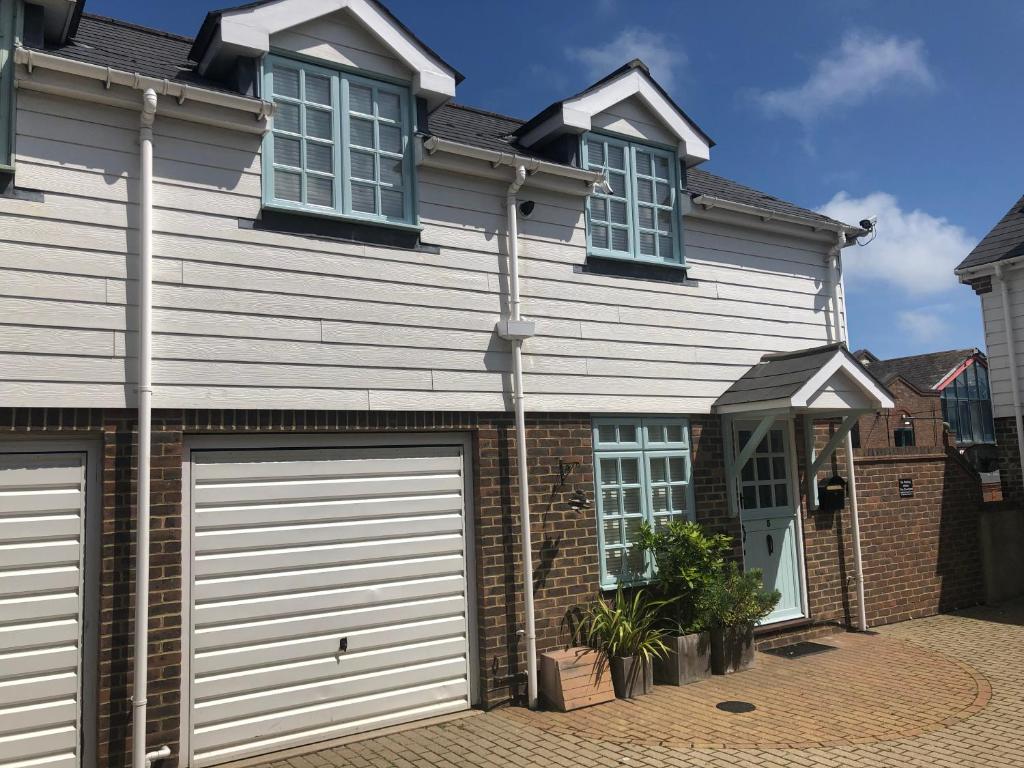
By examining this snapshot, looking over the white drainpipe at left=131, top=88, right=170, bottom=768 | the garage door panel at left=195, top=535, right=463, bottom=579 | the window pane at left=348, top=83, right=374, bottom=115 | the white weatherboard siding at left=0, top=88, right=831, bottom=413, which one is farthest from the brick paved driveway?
the window pane at left=348, top=83, right=374, bottom=115

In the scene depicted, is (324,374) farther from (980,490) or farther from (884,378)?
(884,378)

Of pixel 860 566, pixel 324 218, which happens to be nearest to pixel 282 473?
pixel 324 218

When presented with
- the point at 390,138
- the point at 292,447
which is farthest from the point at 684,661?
the point at 390,138

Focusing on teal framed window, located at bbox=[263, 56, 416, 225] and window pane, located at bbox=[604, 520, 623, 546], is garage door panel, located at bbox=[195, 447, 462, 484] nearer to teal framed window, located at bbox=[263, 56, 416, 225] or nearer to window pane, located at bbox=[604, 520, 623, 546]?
window pane, located at bbox=[604, 520, 623, 546]

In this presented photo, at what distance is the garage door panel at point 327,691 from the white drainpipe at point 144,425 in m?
0.54

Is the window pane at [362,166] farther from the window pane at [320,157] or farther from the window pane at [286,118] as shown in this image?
the window pane at [286,118]

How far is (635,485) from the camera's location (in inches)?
340

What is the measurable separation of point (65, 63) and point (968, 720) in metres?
8.73

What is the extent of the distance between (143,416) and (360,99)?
348 cm

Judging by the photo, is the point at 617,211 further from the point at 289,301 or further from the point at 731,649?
the point at 731,649

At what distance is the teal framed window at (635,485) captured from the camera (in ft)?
27.5

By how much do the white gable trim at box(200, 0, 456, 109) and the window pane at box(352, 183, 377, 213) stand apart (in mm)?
1122

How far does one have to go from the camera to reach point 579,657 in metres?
7.41

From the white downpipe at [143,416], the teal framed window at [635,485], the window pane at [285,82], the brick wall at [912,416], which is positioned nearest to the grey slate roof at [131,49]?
the window pane at [285,82]
